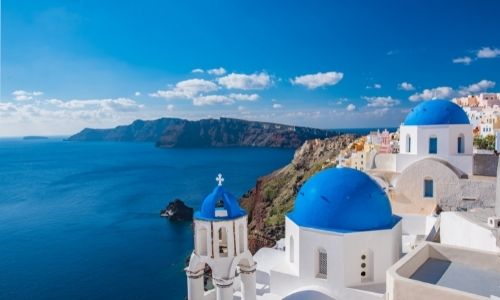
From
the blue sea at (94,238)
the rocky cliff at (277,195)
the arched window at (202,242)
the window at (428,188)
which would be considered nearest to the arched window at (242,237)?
the arched window at (202,242)

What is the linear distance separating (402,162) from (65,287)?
85.6 feet

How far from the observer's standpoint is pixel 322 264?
934 centimetres

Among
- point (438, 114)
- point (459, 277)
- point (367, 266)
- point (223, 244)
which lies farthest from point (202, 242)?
point (438, 114)

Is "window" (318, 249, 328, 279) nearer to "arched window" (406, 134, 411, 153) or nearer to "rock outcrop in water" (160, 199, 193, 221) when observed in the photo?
"arched window" (406, 134, 411, 153)

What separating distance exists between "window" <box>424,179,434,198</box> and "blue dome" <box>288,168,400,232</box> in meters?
6.25

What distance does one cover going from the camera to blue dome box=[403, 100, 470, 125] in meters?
15.5

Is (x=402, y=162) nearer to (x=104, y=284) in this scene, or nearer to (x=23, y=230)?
(x=104, y=284)

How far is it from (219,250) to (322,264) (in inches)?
107

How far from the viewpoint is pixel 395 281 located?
6.45 meters

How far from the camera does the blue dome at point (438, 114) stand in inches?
611

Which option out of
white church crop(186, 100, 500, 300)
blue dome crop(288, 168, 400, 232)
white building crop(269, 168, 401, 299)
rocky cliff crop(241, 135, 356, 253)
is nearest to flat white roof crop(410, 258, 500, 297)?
white church crop(186, 100, 500, 300)

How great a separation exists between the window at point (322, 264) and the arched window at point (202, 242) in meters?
2.99

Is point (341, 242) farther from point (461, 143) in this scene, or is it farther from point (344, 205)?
point (461, 143)

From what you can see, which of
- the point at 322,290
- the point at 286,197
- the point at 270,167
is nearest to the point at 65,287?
the point at 286,197
